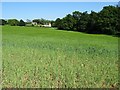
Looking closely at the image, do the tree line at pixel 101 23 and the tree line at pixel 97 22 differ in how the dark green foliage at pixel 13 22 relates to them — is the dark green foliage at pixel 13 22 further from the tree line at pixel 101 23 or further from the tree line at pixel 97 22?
the tree line at pixel 101 23

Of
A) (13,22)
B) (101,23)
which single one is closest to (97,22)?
(101,23)

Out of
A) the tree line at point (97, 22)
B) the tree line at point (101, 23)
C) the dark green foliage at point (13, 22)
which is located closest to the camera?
the tree line at point (101, 23)

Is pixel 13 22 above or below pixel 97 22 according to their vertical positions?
below

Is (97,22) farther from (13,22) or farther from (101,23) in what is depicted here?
(13,22)

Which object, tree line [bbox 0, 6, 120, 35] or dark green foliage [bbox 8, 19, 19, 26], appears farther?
dark green foliage [bbox 8, 19, 19, 26]

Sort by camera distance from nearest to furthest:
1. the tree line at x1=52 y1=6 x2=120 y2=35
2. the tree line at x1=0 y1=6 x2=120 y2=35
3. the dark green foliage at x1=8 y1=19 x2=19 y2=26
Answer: the tree line at x1=52 y1=6 x2=120 y2=35 < the tree line at x1=0 y1=6 x2=120 y2=35 < the dark green foliage at x1=8 y1=19 x2=19 y2=26

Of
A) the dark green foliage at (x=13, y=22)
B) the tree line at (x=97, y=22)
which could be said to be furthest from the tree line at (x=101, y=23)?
the dark green foliage at (x=13, y=22)

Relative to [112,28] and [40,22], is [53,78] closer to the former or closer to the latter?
[112,28]

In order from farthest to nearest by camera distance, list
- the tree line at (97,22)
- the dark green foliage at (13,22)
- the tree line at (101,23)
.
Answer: the dark green foliage at (13,22)
the tree line at (97,22)
the tree line at (101,23)

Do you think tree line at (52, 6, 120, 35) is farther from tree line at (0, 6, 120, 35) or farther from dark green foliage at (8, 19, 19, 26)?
dark green foliage at (8, 19, 19, 26)

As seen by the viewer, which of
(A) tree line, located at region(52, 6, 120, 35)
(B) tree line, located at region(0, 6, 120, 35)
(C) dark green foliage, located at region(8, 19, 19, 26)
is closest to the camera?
(A) tree line, located at region(52, 6, 120, 35)

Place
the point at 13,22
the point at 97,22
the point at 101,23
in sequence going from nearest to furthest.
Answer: the point at 101,23, the point at 97,22, the point at 13,22

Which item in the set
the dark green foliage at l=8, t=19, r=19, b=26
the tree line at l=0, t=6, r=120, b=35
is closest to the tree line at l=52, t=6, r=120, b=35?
the tree line at l=0, t=6, r=120, b=35

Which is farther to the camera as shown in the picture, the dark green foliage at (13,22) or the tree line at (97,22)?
the dark green foliage at (13,22)
